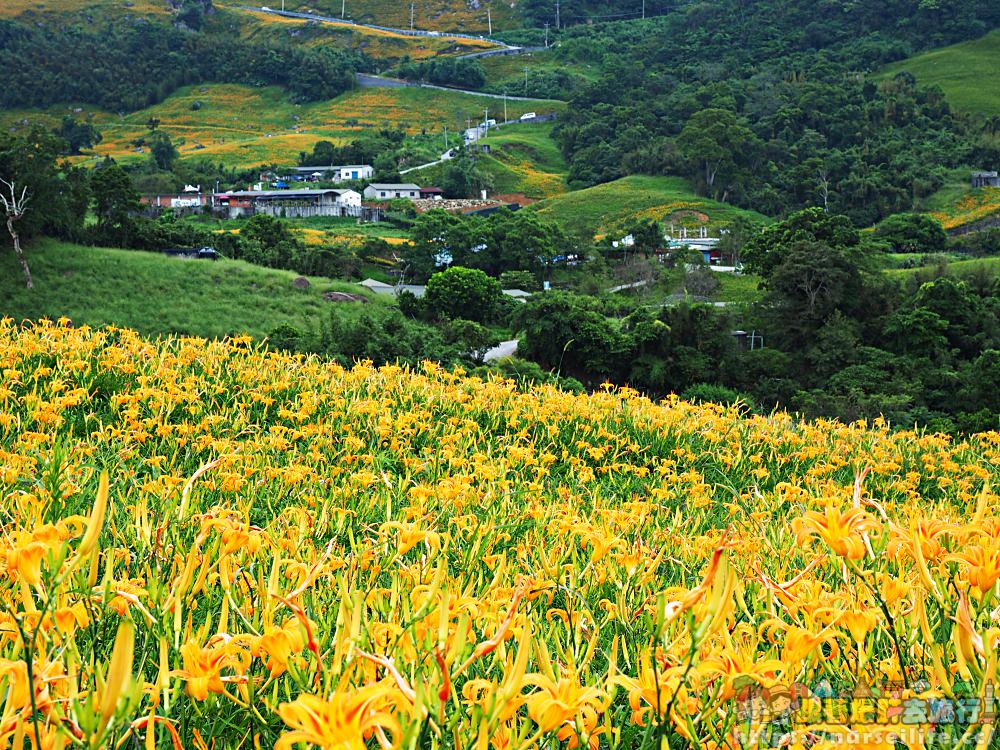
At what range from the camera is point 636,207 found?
162 feet

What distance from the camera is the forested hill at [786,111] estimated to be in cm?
5100

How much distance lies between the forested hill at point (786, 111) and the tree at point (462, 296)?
27.2 meters

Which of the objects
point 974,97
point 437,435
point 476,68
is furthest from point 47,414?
point 476,68

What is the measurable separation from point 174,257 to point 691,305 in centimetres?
1986

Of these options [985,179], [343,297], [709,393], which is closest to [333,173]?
[343,297]

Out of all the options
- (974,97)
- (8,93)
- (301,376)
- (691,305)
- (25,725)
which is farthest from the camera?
(8,93)

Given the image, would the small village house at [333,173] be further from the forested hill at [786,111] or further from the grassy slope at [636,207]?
the forested hill at [786,111]

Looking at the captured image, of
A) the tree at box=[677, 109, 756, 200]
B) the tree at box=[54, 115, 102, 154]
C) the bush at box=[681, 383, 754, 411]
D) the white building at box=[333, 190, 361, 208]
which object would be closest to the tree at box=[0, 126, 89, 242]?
the white building at box=[333, 190, 361, 208]

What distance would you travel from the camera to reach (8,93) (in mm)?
79938

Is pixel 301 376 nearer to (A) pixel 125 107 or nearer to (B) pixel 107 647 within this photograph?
(B) pixel 107 647

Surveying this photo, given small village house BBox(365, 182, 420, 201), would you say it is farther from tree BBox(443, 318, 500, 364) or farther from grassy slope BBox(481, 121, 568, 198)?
tree BBox(443, 318, 500, 364)

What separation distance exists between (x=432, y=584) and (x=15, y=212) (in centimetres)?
3094

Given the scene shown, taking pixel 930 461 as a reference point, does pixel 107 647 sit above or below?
above

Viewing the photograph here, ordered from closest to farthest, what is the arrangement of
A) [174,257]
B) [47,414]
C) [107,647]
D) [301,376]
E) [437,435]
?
[107,647]
[47,414]
[437,435]
[301,376]
[174,257]
